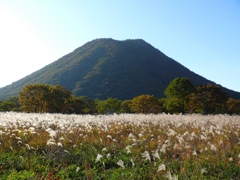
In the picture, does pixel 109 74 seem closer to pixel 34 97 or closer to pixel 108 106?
pixel 108 106

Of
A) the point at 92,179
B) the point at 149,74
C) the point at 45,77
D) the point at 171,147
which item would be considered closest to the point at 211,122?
the point at 171,147

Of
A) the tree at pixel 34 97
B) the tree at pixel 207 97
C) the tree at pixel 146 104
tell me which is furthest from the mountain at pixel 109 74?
the tree at pixel 207 97

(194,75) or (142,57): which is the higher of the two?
(142,57)

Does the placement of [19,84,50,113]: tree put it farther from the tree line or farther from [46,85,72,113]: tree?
[46,85,72,113]: tree

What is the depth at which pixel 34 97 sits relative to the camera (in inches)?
1715

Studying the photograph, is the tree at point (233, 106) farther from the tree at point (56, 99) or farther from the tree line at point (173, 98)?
the tree at point (56, 99)

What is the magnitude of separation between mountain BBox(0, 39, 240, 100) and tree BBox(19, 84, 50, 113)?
91903 mm

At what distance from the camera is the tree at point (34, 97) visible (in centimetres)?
4316

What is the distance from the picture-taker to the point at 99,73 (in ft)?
534

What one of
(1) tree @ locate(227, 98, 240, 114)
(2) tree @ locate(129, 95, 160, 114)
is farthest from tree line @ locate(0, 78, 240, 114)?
A: (1) tree @ locate(227, 98, 240, 114)

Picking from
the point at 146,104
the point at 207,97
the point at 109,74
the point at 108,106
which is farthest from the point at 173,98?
the point at 109,74

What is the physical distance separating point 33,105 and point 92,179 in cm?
4008

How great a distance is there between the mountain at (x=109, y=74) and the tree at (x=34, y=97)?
91903 millimetres

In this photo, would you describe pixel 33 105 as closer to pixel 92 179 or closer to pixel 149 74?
pixel 92 179
